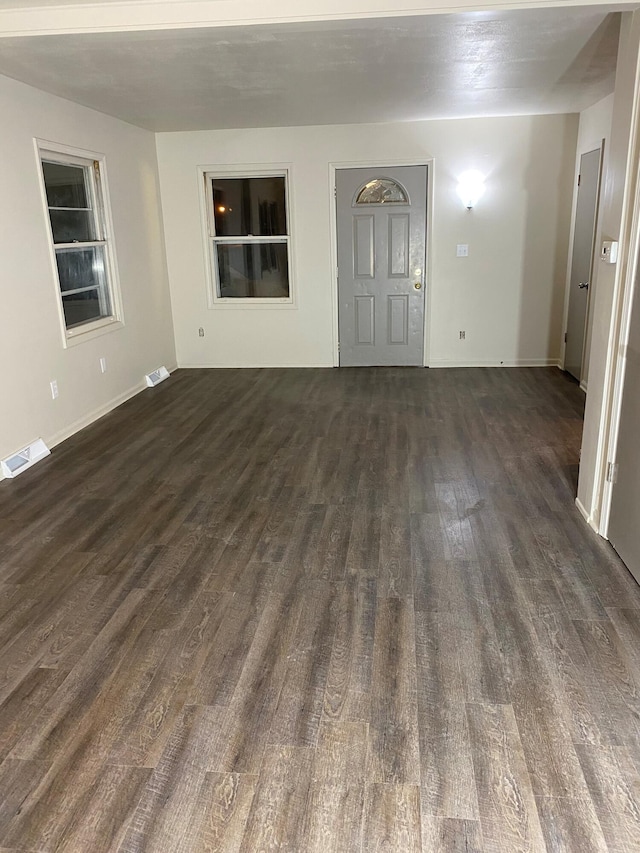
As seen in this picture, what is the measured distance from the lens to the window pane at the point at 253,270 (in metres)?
6.85

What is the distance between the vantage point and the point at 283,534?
10.6 ft

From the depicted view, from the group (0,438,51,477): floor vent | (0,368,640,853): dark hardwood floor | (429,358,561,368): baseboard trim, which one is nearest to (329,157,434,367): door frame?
(429,358,561,368): baseboard trim

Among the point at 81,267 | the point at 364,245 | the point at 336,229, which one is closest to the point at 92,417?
the point at 81,267

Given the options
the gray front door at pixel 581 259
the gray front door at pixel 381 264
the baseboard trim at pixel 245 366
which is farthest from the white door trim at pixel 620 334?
the baseboard trim at pixel 245 366

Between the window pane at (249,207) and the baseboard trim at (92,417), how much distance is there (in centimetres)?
201

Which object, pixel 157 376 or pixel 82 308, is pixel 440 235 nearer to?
pixel 157 376

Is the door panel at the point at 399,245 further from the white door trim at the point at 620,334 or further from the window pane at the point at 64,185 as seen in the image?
the white door trim at the point at 620,334

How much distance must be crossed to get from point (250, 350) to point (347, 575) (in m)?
4.59

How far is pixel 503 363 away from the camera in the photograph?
267 inches

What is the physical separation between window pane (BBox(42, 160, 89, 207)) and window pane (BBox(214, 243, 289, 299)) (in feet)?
6.13

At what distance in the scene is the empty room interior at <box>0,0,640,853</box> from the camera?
5.98 feet

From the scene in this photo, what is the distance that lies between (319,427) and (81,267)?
96.6 inches

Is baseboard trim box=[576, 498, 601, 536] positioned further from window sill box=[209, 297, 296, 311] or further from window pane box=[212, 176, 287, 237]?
window pane box=[212, 176, 287, 237]

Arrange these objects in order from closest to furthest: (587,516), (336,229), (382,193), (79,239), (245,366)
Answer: (587,516)
(79,239)
(382,193)
(336,229)
(245,366)
